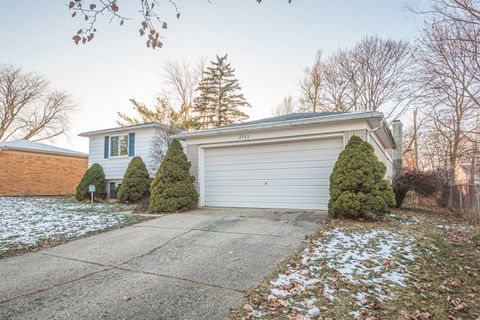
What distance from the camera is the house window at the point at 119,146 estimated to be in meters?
14.5

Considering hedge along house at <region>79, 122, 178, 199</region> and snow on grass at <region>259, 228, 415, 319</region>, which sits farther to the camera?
hedge along house at <region>79, 122, 178, 199</region>

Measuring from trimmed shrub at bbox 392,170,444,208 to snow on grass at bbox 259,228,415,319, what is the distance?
597 cm

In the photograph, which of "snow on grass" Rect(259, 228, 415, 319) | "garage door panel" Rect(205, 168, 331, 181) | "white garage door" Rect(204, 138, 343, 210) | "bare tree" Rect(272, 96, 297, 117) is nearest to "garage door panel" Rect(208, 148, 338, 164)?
"white garage door" Rect(204, 138, 343, 210)

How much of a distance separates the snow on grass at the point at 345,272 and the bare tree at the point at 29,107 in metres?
30.1

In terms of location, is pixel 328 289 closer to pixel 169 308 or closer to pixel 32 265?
pixel 169 308

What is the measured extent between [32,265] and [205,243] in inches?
103

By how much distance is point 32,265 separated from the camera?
416 cm

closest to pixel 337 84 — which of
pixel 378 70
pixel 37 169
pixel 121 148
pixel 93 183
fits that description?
pixel 378 70

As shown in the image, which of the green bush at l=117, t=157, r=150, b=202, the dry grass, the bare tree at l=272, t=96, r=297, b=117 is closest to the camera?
the dry grass

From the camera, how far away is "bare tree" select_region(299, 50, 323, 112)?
816 inches

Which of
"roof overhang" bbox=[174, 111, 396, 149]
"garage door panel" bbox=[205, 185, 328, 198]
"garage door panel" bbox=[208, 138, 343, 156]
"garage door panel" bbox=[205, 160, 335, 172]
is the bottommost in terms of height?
"garage door panel" bbox=[205, 185, 328, 198]

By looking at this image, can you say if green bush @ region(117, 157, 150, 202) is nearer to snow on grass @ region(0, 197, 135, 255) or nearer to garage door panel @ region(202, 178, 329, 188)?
snow on grass @ region(0, 197, 135, 255)

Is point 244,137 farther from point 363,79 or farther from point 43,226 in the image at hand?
point 363,79

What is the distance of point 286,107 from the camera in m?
25.2
